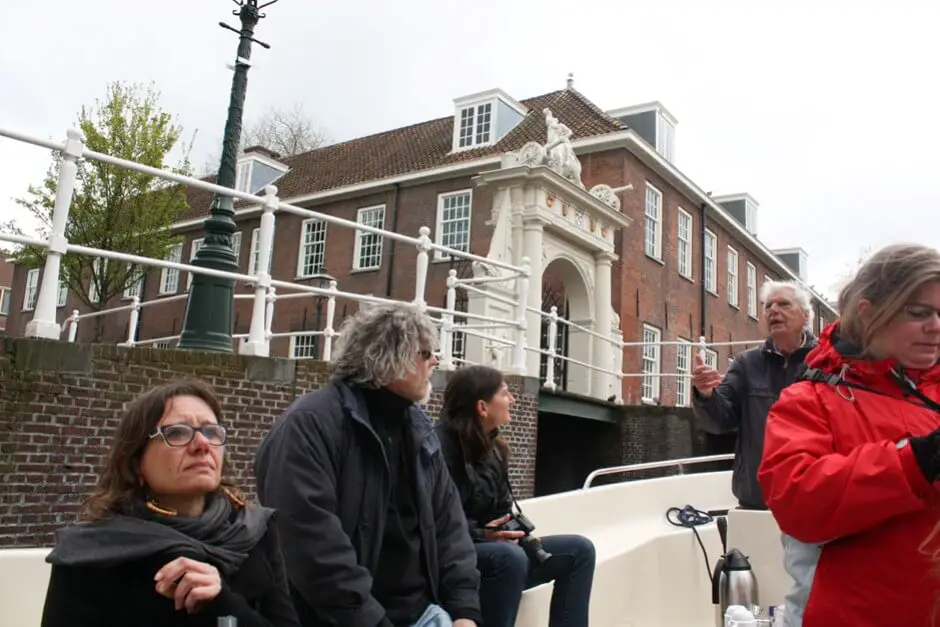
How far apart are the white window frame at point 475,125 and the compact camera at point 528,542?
17.1m

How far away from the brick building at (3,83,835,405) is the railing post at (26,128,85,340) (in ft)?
37.2

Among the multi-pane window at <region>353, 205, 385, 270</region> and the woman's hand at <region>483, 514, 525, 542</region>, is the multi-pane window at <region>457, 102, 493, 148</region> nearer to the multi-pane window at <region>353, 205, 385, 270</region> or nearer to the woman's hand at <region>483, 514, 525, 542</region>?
the multi-pane window at <region>353, 205, 385, 270</region>

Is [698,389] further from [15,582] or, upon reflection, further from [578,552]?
[15,582]

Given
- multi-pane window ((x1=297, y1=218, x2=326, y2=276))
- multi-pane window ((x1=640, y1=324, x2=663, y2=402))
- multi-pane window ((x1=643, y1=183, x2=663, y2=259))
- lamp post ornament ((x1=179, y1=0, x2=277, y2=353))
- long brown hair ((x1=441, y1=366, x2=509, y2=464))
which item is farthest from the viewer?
multi-pane window ((x1=297, y1=218, x2=326, y2=276))

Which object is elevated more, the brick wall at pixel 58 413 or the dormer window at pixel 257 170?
the dormer window at pixel 257 170

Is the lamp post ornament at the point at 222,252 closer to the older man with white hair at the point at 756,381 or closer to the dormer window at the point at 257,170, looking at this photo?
the older man with white hair at the point at 756,381

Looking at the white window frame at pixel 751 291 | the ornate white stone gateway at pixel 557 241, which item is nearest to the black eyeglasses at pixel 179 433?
the ornate white stone gateway at pixel 557 241

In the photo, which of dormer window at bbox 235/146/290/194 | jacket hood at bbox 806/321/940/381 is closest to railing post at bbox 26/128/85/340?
jacket hood at bbox 806/321/940/381

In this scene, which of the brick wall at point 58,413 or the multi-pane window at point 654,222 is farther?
the multi-pane window at point 654,222

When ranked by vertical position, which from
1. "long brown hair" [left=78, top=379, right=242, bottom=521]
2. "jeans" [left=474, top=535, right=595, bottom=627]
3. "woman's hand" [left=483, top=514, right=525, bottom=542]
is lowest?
"jeans" [left=474, top=535, right=595, bottom=627]

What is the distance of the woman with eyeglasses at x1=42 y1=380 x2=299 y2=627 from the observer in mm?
1624

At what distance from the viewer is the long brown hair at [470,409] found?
3.40 meters

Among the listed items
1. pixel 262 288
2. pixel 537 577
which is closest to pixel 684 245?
pixel 262 288

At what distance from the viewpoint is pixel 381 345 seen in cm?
253
